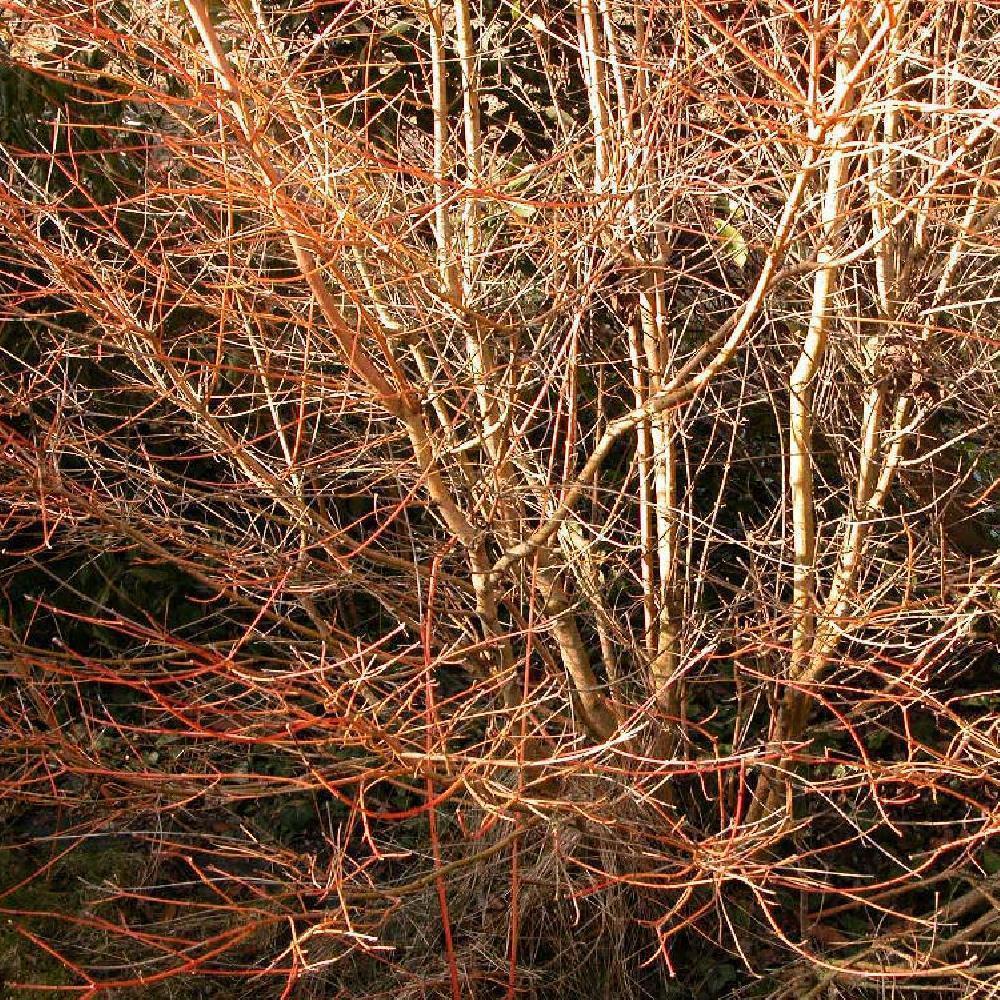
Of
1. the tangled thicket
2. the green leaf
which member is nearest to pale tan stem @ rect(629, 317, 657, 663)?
the tangled thicket

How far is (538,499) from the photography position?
3.63 meters

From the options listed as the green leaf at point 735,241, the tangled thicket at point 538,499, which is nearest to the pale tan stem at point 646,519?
the tangled thicket at point 538,499

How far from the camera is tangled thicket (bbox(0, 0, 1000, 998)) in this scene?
299 centimetres

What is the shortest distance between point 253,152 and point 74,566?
10.8 feet

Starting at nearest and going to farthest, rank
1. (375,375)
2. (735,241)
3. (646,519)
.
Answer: (375,375), (646,519), (735,241)

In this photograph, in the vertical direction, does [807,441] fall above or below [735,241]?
below

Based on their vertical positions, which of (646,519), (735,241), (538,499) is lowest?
(646,519)

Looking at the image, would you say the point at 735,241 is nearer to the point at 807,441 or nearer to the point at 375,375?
the point at 807,441

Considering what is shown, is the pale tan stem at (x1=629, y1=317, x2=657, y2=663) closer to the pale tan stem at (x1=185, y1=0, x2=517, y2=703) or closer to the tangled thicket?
the tangled thicket

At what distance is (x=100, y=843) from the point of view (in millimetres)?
4945

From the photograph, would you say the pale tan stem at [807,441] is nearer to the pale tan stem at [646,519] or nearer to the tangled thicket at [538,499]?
the tangled thicket at [538,499]

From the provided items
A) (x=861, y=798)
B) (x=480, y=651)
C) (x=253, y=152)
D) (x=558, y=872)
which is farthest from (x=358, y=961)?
(x=253, y=152)

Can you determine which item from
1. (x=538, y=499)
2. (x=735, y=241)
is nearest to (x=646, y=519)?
(x=538, y=499)

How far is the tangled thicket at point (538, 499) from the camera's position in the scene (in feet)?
9.82
